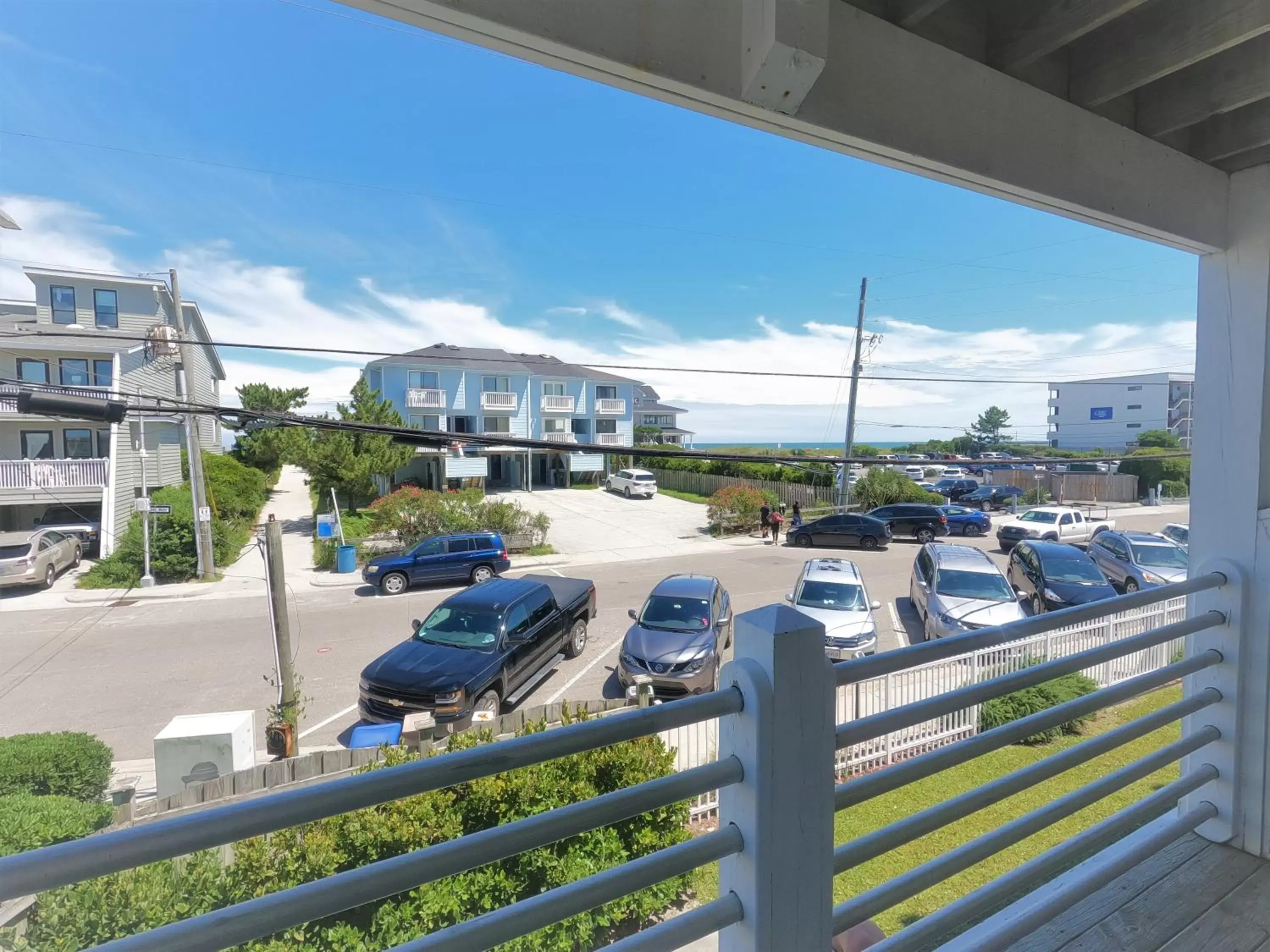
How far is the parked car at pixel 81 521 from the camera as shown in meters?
14.4

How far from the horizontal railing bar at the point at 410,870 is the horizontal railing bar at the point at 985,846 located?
0.39m

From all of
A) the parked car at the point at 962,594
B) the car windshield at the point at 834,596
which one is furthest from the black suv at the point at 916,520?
the car windshield at the point at 834,596

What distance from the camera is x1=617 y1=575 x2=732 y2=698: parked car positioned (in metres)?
6.52

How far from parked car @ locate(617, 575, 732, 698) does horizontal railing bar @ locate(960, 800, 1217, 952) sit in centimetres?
464

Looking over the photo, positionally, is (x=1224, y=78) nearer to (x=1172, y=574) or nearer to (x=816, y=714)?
(x=816, y=714)

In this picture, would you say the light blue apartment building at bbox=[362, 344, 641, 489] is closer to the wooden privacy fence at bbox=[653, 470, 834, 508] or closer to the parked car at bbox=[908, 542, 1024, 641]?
the wooden privacy fence at bbox=[653, 470, 834, 508]

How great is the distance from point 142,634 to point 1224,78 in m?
13.1

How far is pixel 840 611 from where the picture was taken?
24.9 ft

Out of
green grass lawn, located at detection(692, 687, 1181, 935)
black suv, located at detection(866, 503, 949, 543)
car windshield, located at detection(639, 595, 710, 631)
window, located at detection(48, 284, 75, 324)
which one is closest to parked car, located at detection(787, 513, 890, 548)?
black suv, located at detection(866, 503, 949, 543)

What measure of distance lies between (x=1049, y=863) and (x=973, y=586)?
7848 millimetres

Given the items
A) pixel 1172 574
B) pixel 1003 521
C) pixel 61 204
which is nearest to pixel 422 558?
pixel 61 204

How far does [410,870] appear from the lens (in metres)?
0.68

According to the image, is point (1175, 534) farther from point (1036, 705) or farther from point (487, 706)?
point (487, 706)

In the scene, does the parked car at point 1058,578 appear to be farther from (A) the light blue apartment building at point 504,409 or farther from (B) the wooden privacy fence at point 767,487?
(B) the wooden privacy fence at point 767,487
